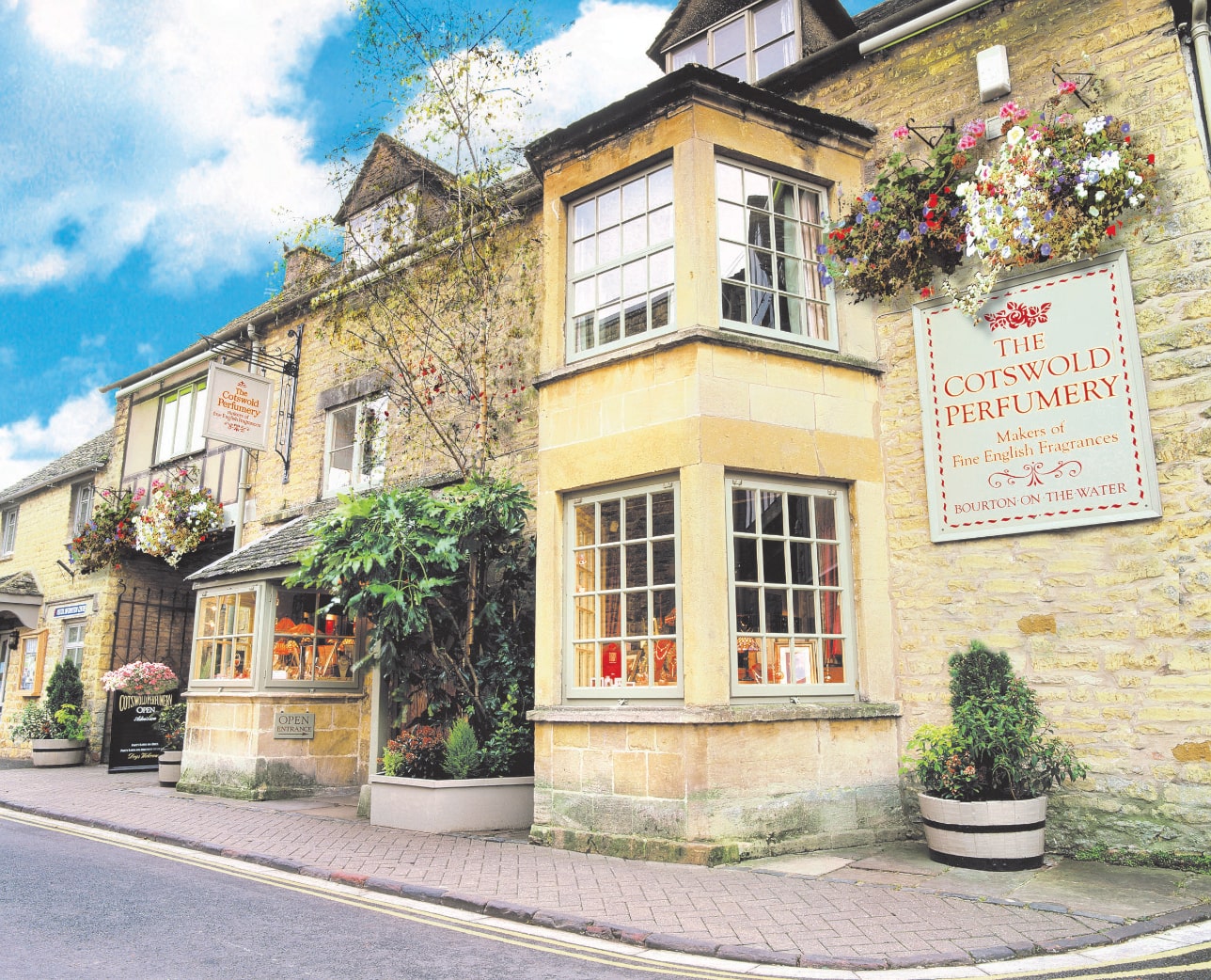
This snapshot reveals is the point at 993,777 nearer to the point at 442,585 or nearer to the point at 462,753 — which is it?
the point at 462,753

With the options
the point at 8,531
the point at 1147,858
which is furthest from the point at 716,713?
the point at 8,531

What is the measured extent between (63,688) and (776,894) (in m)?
15.1

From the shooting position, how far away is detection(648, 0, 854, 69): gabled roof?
10.7m

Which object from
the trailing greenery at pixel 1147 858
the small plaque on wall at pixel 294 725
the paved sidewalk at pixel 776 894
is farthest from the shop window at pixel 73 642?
the trailing greenery at pixel 1147 858

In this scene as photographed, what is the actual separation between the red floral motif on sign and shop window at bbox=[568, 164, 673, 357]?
269 cm

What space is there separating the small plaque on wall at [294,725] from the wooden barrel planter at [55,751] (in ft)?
23.2

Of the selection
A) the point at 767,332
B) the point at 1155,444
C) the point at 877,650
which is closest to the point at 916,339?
the point at 767,332

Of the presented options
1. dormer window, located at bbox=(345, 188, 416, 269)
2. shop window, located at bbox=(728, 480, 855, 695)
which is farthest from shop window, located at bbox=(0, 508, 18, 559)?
shop window, located at bbox=(728, 480, 855, 695)

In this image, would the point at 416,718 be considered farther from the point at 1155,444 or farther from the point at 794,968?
the point at 1155,444

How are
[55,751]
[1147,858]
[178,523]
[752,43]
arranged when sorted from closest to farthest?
[1147,858] < [752,43] < [178,523] < [55,751]

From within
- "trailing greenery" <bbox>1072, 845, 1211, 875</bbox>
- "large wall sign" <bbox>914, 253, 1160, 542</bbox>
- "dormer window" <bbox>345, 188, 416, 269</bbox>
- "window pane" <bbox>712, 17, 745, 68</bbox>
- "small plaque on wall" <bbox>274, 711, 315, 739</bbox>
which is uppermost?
"window pane" <bbox>712, 17, 745, 68</bbox>

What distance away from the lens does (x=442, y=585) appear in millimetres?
9391

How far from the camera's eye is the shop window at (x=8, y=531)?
2222 centimetres

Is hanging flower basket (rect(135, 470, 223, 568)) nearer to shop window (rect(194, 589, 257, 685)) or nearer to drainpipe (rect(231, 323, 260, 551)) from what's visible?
drainpipe (rect(231, 323, 260, 551))
